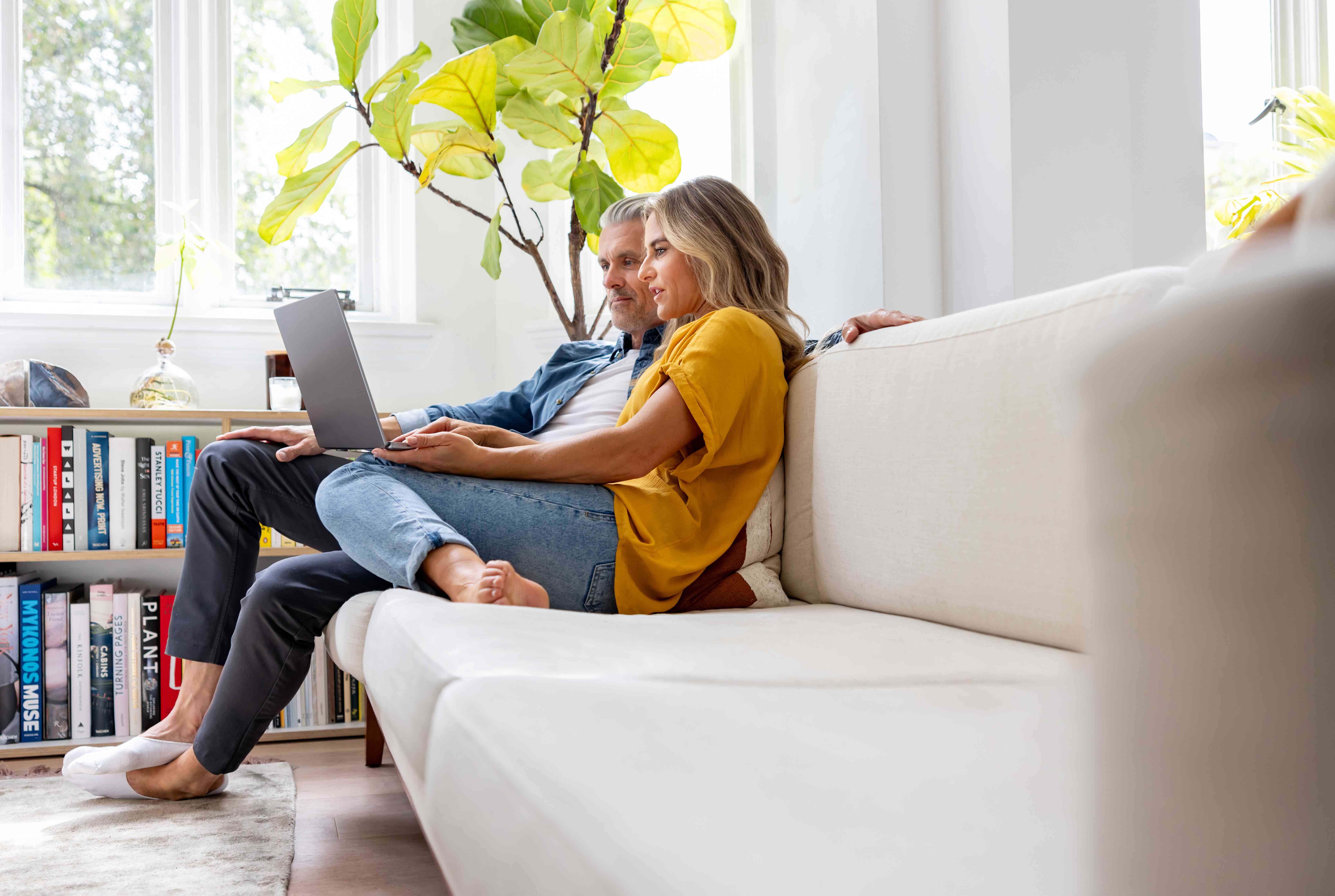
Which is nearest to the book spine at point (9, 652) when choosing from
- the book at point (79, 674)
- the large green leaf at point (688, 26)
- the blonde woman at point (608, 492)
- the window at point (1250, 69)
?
the book at point (79, 674)

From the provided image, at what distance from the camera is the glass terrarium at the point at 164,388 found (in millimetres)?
2406

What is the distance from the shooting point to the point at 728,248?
1.55 meters

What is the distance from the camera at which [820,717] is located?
1.94 ft

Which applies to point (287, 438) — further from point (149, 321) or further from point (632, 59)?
point (149, 321)

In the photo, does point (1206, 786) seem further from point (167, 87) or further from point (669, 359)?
point (167, 87)

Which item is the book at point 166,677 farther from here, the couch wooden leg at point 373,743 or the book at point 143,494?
the couch wooden leg at point 373,743

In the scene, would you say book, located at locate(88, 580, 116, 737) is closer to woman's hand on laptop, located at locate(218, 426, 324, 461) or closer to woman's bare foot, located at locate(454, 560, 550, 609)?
woman's hand on laptop, located at locate(218, 426, 324, 461)

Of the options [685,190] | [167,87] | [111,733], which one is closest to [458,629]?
[685,190]

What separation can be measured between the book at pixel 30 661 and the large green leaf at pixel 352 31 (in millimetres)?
1346

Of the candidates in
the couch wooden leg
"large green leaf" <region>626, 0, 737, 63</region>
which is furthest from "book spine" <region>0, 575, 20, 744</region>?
"large green leaf" <region>626, 0, 737, 63</region>

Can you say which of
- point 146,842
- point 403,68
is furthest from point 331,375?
point 403,68

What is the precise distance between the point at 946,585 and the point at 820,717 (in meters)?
0.51

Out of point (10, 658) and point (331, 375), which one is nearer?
point (331, 375)

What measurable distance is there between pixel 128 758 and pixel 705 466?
106 cm
